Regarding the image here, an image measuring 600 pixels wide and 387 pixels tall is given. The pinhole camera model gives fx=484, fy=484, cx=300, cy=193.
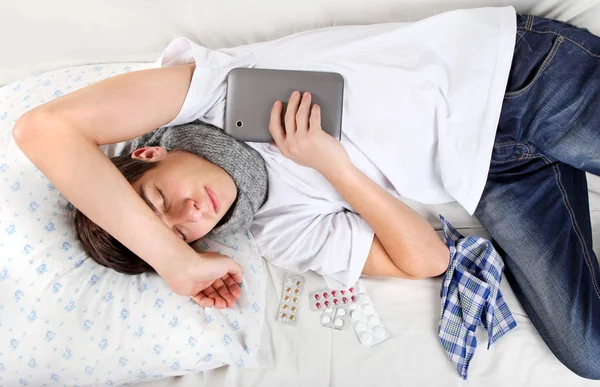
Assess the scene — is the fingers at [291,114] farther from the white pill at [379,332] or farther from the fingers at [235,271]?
the white pill at [379,332]

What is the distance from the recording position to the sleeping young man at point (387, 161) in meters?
0.96

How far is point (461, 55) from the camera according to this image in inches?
42.2

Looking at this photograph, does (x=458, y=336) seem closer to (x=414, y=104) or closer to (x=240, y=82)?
(x=414, y=104)

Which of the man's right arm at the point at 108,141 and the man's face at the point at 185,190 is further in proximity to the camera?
the man's face at the point at 185,190

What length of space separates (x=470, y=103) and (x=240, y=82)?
51cm

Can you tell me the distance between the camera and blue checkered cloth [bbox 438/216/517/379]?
1.13 meters

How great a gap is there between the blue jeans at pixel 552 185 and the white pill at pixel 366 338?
397 millimetres

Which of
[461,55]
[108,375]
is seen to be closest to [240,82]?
[461,55]

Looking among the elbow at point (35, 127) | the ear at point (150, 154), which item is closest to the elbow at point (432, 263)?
the ear at point (150, 154)

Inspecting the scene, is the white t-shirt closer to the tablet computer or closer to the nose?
the tablet computer

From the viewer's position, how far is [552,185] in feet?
3.86

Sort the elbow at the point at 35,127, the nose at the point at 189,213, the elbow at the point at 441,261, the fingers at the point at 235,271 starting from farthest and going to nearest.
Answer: the elbow at the point at 441,261, the fingers at the point at 235,271, the nose at the point at 189,213, the elbow at the point at 35,127

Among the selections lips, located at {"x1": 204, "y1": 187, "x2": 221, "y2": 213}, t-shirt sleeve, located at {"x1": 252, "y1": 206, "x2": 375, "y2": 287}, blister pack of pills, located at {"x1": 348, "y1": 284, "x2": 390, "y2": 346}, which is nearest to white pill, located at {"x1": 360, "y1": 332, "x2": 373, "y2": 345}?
blister pack of pills, located at {"x1": 348, "y1": 284, "x2": 390, "y2": 346}

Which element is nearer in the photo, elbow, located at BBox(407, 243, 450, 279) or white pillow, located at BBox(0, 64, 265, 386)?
white pillow, located at BBox(0, 64, 265, 386)
